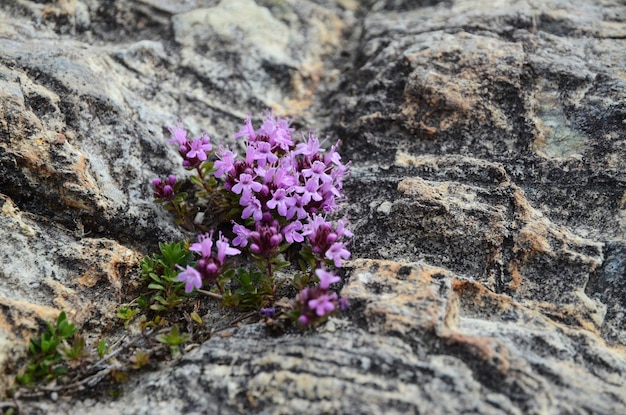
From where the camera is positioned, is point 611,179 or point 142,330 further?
point 611,179

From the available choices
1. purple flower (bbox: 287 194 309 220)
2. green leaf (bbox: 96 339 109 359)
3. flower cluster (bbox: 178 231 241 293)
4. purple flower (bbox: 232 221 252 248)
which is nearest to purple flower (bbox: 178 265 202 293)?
flower cluster (bbox: 178 231 241 293)

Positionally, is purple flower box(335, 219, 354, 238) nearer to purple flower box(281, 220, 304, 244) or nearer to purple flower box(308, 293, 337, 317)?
purple flower box(281, 220, 304, 244)

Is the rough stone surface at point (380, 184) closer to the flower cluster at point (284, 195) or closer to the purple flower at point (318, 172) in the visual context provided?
the flower cluster at point (284, 195)

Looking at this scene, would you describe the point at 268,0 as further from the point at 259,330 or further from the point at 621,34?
the point at 259,330

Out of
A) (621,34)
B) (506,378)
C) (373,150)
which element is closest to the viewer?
(506,378)

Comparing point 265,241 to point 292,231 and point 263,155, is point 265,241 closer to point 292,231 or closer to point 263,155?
point 292,231

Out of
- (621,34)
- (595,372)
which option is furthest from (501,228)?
(621,34)
